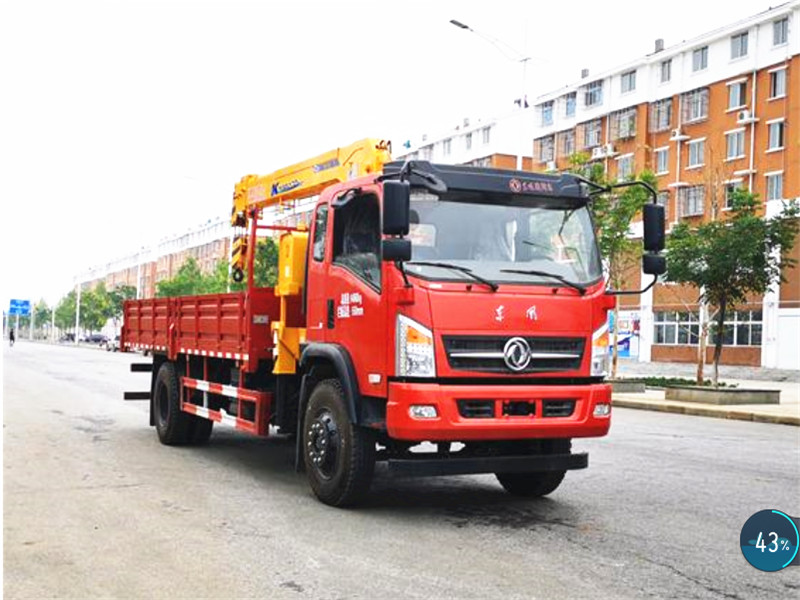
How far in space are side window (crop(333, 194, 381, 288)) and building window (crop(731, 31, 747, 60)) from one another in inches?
1838

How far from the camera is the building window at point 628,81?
57.0 meters

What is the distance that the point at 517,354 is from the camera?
699 cm

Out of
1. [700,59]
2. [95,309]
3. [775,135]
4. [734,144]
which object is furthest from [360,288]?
[95,309]

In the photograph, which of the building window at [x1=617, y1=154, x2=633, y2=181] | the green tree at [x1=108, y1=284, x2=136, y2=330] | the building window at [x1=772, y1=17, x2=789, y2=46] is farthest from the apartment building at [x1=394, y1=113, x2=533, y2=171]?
the green tree at [x1=108, y1=284, x2=136, y2=330]

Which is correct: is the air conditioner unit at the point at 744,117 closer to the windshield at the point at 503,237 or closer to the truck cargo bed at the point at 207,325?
the truck cargo bed at the point at 207,325

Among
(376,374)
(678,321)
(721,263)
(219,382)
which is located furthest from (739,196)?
(678,321)

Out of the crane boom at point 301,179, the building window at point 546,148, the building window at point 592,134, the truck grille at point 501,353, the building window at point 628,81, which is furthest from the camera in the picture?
the building window at point 546,148

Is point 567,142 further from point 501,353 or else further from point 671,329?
point 501,353

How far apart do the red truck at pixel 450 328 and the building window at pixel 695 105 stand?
1854 inches

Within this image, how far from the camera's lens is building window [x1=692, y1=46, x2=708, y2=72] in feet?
169

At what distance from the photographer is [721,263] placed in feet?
73.0

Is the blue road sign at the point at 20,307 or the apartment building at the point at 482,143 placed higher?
the apartment building at the point at 482,143

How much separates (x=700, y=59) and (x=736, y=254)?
33.7m

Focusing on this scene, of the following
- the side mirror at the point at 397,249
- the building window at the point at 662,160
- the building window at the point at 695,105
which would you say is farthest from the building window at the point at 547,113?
the side mirror at the point at 397,249
